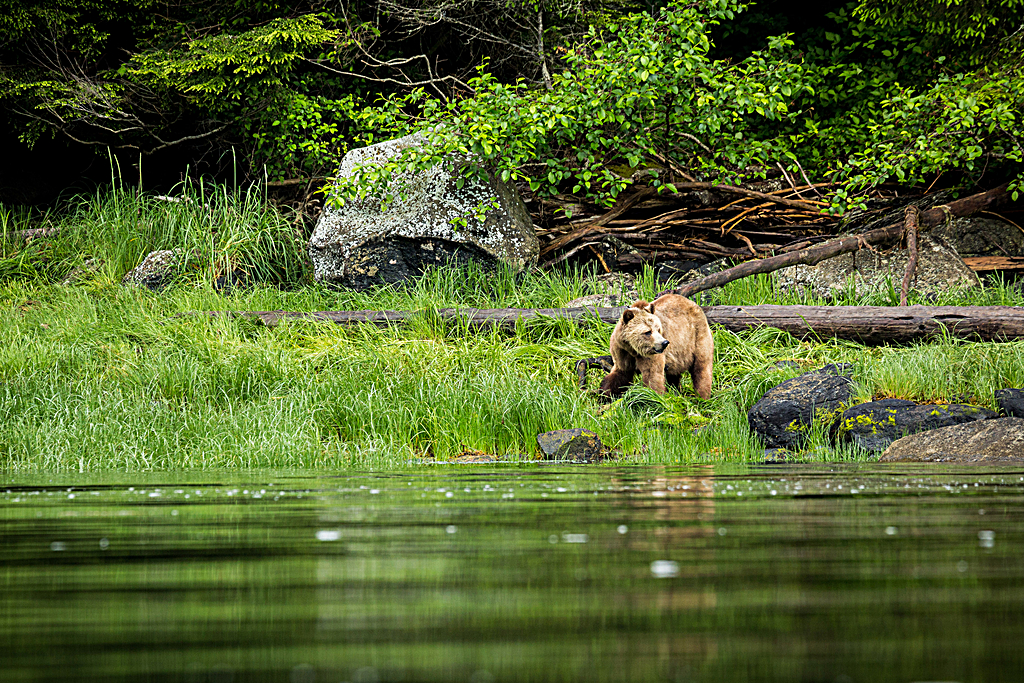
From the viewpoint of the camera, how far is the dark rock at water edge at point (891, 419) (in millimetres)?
7258

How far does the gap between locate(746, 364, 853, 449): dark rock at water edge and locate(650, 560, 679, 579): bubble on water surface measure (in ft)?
19.4

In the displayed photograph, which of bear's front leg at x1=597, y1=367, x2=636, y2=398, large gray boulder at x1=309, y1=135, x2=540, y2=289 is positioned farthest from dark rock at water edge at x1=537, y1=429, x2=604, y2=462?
large gray boulder at x1=309, y1=135, x2=540, y2=289

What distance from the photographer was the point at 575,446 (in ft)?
25.1

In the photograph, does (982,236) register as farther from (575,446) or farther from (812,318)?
(575,446)

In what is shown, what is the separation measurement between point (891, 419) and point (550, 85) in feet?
24.2

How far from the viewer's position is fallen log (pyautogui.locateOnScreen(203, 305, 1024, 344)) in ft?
30.5

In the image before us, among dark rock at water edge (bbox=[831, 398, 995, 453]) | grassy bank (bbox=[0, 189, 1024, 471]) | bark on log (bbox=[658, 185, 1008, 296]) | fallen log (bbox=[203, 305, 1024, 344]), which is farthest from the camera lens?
bark on log (bbox=[658, 185, 1008, 296])

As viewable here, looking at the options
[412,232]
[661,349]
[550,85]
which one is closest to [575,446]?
[661,349]

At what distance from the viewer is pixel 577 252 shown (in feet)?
44.0

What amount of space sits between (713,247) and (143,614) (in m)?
12.2

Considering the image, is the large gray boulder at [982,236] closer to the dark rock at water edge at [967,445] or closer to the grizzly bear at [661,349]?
the grizzly bear at [661,349]

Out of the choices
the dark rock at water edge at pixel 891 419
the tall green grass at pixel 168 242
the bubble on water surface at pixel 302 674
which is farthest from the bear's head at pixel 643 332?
the bubble on water surface at pixel 302 674

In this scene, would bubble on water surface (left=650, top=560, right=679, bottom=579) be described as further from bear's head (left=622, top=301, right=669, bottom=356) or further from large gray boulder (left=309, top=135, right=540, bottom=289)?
large gray boulder (left=309, top=135, right=540, bottom=289)

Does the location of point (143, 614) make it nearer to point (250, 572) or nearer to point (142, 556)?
point (250, 572)
